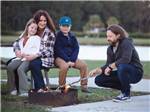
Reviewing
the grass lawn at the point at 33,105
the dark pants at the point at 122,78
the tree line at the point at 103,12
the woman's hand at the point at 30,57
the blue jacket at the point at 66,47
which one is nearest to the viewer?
the grass lawn at the point at 33,105

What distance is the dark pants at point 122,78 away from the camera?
7.32 m

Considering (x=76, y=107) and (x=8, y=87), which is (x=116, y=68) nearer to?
(x=76, y=107)

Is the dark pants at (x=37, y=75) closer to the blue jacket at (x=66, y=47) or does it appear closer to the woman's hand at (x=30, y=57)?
the woman's hand at (x=30, y=57)

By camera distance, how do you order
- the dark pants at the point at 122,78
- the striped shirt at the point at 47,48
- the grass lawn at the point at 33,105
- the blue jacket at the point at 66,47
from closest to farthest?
1. the grass lawn at the point at 33,105
2. the dark pants at the point at 122,78
3. the striped shirt at the point at 47,48
4. the blue jacket at the point at 66,47

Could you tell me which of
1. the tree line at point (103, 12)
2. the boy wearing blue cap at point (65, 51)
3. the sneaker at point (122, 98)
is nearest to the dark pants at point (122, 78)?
the sneaker at point (122, 98)

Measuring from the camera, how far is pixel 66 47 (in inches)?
314

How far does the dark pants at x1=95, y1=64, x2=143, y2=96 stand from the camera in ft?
24.0

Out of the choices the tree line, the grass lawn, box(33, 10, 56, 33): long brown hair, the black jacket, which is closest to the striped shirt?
box(33, 10, 56, 33): long brown hair

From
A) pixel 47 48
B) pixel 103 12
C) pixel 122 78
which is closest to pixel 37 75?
pixel 47 48

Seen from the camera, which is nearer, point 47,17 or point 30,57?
point 30,57

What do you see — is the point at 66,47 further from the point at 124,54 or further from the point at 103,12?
the point at 103,12

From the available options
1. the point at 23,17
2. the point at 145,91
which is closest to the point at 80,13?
the point at 23,17

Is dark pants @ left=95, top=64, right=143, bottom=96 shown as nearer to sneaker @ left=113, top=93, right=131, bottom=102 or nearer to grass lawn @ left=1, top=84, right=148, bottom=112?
sneaker @ left=113, top=93, right=131, bottom=102

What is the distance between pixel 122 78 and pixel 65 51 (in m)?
1.08
